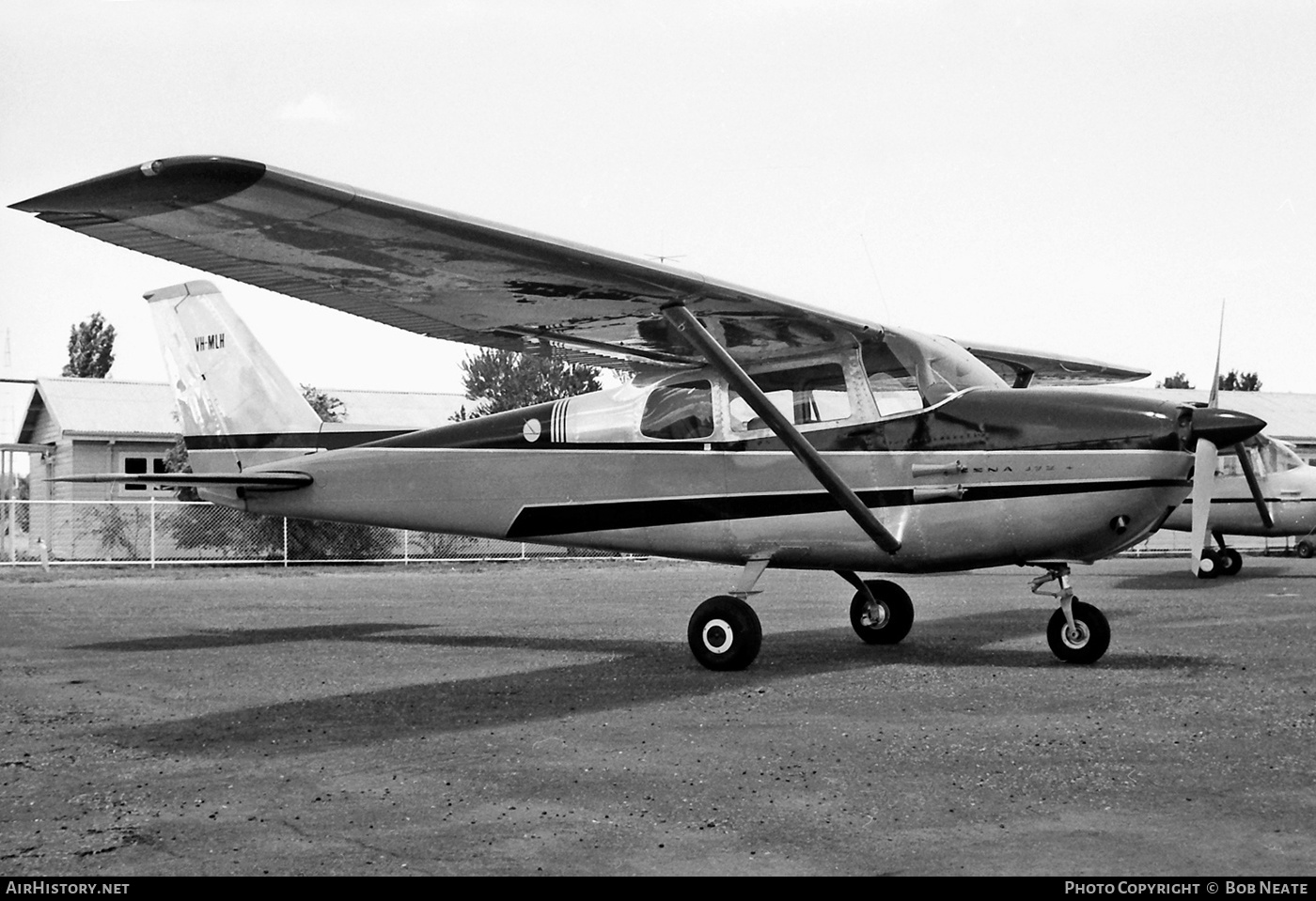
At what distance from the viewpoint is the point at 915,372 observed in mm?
9625

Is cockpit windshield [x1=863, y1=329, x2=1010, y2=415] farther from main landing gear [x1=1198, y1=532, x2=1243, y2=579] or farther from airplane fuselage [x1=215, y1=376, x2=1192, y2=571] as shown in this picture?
main landing gear [x1=1198, y1=532, x2=1243, y2=579]

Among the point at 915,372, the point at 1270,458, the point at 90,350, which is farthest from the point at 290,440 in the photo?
the point at 90,350

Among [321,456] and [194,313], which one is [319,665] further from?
[194,313]

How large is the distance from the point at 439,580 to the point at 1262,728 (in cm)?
1762

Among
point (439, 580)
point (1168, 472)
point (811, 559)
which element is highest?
point (1168, 472)

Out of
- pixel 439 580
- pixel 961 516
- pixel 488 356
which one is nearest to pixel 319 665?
pixel 961 516

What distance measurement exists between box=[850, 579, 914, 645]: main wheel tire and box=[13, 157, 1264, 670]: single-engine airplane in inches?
0.8

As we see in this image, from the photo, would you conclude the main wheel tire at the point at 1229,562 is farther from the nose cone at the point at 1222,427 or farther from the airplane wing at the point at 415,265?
the nose cone at the point at 1222,427

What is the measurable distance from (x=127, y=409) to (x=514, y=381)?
12.2 meters

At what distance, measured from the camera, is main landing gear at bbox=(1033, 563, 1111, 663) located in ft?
30.5

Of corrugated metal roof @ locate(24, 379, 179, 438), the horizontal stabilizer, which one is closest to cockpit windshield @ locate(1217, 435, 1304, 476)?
the horizontal stabilizer

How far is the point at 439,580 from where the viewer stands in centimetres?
2278

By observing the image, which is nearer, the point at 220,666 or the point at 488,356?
the point at 220,666

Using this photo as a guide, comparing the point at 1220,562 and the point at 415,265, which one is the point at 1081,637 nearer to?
the point at 415,265
